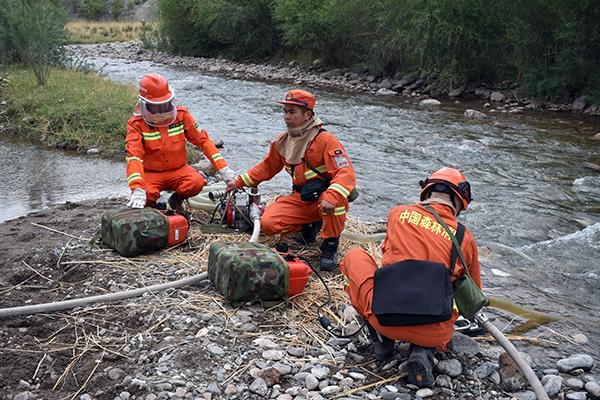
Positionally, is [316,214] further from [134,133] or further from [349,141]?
[349,141]

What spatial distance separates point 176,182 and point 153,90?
100cm

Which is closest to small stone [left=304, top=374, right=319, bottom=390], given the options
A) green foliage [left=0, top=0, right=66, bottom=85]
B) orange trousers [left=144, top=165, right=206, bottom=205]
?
orange trousers [left=144, top=165, right=206, bottom=205]

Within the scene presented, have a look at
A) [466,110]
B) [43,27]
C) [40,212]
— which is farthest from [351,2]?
[40,212]

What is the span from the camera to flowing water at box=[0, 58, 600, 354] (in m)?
6.90

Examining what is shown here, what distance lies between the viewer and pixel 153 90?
6.00 meters

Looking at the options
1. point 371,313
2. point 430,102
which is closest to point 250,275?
point 371,313

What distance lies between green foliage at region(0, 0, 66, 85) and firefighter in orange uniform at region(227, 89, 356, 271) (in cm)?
998

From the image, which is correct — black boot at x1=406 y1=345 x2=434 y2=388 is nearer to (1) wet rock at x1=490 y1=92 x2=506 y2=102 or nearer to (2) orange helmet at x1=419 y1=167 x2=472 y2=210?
(2) orange helmet at x1=419 y1=167 x2=472 y2=210

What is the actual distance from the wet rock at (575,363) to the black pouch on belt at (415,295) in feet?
3.99

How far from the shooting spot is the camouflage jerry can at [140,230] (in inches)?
207

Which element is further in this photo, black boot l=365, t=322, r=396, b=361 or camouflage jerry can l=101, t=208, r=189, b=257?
camouflage jerry can l=101, t=208, r=189, b=257

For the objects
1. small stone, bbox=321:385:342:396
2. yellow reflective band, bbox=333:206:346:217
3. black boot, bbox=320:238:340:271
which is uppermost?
yellow reflective band, bbox=333:206:346:217

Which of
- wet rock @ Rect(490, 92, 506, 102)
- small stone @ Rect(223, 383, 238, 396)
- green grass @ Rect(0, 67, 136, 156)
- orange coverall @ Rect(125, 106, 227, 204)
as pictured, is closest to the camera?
small stone @ Rect(223, 383, 238, 396)

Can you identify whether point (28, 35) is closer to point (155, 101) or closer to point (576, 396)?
point (155, 101)
